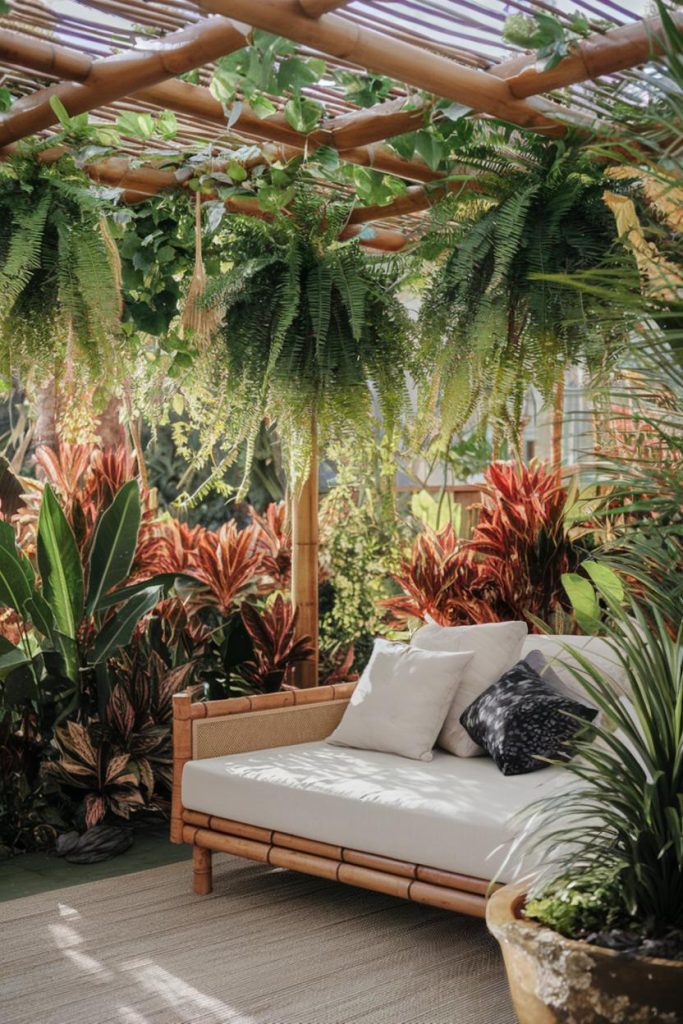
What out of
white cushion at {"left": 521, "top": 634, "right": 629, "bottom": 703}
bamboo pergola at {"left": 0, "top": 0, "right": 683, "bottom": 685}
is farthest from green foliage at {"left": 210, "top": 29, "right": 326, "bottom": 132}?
white cushion at {"left": 521, "top": 634, "right": 629, "bottom": 703}

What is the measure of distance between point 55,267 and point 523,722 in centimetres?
198

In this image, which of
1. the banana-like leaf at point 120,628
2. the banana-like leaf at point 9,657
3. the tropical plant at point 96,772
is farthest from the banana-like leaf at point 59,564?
the tropical plant at point 96,772

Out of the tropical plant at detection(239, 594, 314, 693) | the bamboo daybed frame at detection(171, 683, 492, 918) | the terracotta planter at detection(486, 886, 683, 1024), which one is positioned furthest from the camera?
the tropical plant at detection(239, 594, 314, 693)

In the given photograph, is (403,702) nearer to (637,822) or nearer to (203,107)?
(637,822)

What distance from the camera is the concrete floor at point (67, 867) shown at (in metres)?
4.17

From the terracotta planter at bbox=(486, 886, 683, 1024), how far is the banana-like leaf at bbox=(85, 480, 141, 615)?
114 inches

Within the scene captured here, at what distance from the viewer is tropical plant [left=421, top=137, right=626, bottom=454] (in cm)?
321

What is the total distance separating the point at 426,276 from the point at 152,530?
217 centimetres

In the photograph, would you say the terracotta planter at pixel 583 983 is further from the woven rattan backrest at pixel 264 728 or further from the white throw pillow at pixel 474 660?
the woven rattan backrest at pixel 264 728

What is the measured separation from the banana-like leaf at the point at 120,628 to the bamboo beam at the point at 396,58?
8.22 feet

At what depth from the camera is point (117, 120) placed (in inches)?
144

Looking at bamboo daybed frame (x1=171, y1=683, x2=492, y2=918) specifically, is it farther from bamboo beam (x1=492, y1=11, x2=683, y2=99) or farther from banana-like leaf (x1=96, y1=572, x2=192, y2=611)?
bamboo beam (x1=492, y1=11, x2=683, y2=99)

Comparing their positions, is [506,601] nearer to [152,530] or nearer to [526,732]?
[526,732]

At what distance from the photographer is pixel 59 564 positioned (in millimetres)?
4641
